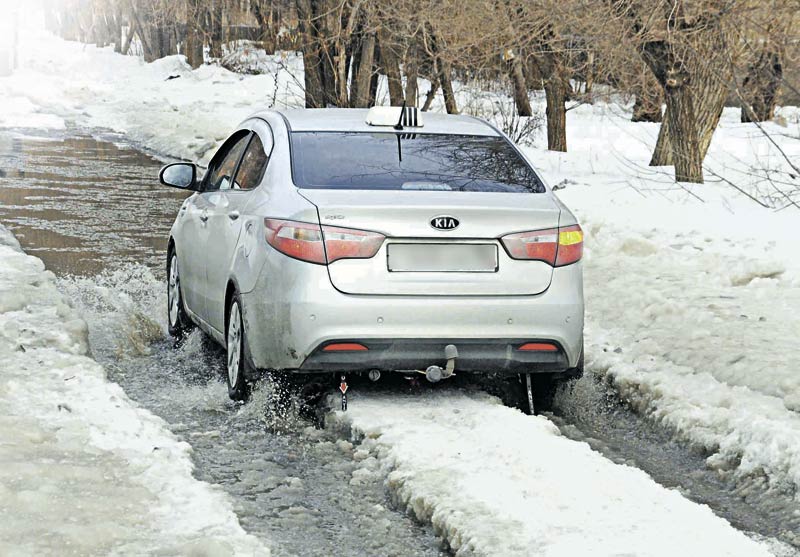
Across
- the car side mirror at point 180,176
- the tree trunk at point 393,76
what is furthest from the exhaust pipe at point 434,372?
the tree trunk at point 393,76

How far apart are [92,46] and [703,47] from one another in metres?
73.6

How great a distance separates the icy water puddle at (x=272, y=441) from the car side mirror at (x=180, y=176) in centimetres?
109

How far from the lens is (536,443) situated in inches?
231

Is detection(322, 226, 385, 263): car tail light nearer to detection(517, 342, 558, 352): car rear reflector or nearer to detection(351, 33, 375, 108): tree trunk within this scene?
detection(517, 342, 558, 352): car rear reflector

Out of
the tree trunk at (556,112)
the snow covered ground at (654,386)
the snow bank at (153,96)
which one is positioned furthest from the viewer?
the snow bank at (153,96)

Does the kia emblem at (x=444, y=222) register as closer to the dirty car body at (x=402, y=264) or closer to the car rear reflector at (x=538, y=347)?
the dirty car body at (x=402, y=264)

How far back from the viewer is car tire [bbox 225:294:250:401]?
6.69m

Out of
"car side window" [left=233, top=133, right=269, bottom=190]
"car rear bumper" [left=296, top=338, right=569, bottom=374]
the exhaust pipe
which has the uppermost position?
"car side window" [left=233, top=133, right=269, bottom=190]

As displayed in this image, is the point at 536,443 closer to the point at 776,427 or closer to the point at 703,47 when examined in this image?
the point at 776,427

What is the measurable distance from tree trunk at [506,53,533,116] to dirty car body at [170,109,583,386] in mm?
16980

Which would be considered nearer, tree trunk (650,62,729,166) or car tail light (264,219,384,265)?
car tail light (264,219,384,265)

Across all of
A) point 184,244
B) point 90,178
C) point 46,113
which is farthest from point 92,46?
point 184,244

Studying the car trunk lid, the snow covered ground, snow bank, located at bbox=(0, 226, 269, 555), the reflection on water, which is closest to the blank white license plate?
the car trunk lid

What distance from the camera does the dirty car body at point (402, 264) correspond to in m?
6.12
